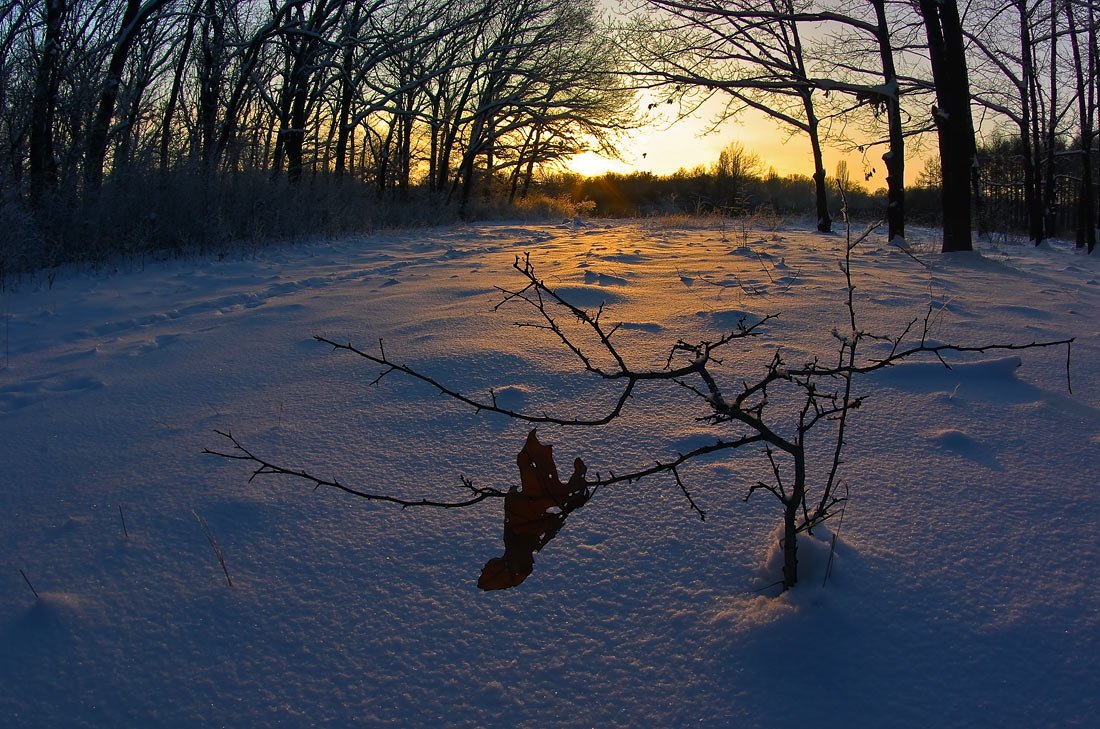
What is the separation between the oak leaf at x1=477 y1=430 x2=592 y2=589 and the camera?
0.77m

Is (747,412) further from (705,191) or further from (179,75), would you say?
(705,191)

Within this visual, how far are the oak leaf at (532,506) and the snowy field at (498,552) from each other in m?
0.29

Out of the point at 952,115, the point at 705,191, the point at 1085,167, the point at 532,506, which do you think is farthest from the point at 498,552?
the point at 705,191

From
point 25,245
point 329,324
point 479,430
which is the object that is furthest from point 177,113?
point 479,430

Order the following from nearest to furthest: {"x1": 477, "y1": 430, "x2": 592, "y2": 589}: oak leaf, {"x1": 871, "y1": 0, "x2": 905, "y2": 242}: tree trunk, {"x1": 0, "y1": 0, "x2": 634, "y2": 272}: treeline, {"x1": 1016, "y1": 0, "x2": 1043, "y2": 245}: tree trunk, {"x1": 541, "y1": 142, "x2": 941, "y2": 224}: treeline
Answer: {"x1": 477, "y1": 430, "x2": 592, "y2": 589}: oak leaf
{"x1": 0, "y1": 0, "x2": 634, "y2": 272}: treeline
{"x1": 871, "y1": 0, "x2": 905, "y2": 242}: tree trunk
{"x1": 1016, "y1": 0, "x2": 1043, "y2": 245}: tree trunk
{"x1": 541, "y1": 142, "x2": 941, "y2": 224}: treeline

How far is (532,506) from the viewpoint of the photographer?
31.2 inches

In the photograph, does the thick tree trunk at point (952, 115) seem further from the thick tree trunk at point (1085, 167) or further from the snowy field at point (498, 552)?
the thick tree trunk at point (1085, 167)

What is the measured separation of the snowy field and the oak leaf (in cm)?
29

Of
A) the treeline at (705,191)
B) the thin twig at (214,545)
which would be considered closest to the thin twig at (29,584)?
the thin twig at (214,545)

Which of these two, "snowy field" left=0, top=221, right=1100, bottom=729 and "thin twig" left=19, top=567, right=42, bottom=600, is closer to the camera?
"snowy field" left=0, top=221, right=1100, bottom=729

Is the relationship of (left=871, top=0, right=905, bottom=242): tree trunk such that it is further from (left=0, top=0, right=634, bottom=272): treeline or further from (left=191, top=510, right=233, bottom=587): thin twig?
(left=191, top=510, right=233, bottom=587): thin twig

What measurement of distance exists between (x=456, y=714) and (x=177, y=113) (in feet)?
53.5

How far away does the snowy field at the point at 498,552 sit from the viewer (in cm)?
92

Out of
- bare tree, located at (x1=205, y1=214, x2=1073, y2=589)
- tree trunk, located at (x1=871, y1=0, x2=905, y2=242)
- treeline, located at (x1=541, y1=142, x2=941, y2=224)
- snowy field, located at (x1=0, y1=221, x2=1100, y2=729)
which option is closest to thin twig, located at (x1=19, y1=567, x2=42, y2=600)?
snowy field, located at (x1=0, y1=221, x2=1100, y2=729)
